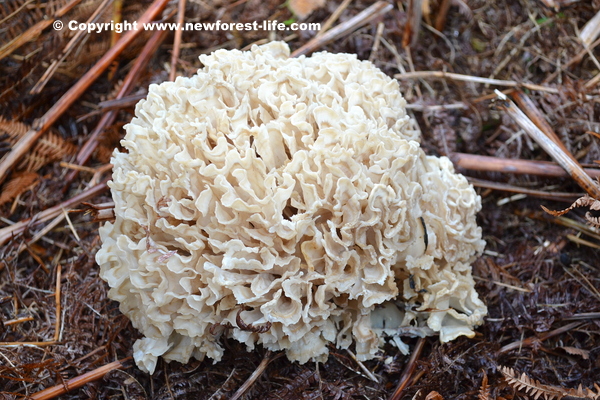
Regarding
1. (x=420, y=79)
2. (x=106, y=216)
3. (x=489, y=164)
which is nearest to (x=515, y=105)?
(x=489, y=164)

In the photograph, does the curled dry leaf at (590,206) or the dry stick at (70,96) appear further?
the dry stick at (70,96)

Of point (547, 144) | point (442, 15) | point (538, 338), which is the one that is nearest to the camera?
point (538, 338)

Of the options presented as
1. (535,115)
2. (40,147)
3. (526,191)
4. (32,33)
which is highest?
(32,33)

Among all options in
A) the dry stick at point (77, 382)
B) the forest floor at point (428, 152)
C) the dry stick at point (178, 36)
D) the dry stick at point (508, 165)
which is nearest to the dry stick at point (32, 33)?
the forest floor at point (428, 152)

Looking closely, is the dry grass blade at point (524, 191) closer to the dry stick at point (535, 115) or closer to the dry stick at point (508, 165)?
the dry stick at point (508, 165)

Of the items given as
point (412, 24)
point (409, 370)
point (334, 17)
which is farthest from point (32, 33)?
point (409, 370)

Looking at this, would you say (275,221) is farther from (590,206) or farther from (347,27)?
(347,27)

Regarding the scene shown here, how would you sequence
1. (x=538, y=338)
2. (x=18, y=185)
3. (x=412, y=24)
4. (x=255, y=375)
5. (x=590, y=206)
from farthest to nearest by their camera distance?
(x=412, y=24)
(x=18, y=185)
(x=538, y=338)
(x=255, y=375)
(x=590, y=206)
